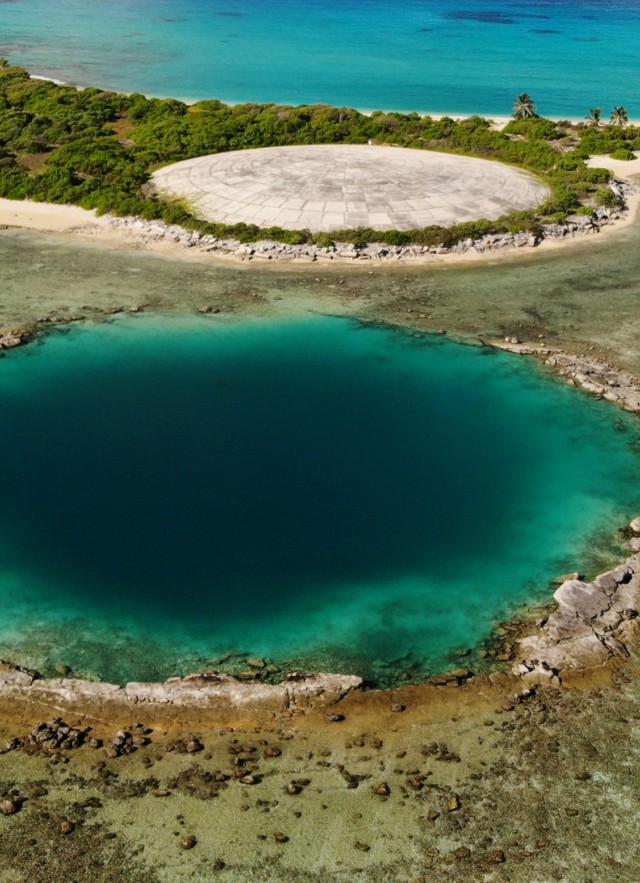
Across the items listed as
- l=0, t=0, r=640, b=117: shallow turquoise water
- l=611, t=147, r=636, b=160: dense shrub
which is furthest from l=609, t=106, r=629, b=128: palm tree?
l=611, t=147, r=636, b=160: dense shrub

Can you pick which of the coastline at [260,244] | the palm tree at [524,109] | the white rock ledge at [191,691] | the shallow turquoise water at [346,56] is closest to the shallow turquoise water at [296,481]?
the white rock ledge at [191,691]

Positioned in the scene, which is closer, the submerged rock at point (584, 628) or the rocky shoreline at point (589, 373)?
the submerged rock at point (584, 628)

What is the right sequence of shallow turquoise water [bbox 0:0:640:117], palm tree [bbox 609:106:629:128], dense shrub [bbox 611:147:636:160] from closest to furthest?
dense shrub [bbox 611:147:636:160], palm tree [bbox 609:106:629:128], shallow turquoise water [bbox 0:0:640:117]

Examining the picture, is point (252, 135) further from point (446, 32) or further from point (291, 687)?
point (446, 32)

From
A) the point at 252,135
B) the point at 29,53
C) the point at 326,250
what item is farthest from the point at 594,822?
the point at 29,53

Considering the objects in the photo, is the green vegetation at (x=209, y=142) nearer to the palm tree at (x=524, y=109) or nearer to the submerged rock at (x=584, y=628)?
the palm tree at (x=524, y=109)

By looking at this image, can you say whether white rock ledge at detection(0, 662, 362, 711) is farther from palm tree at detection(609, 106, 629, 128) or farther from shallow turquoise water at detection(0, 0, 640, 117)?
shallow turquoise water at detection(0, 0, 640, 117)
